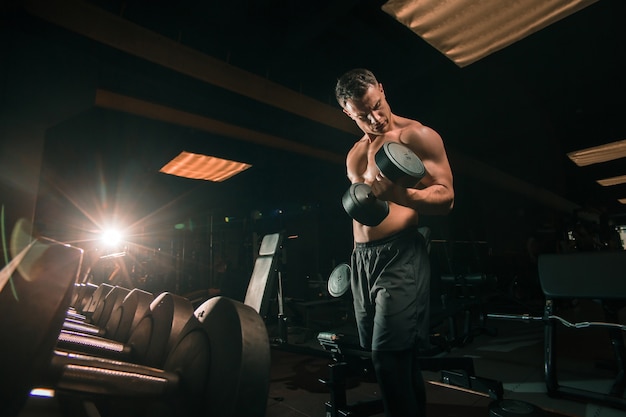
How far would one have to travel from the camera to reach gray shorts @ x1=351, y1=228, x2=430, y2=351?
1364mm

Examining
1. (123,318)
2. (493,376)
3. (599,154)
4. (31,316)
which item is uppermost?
(599,154)

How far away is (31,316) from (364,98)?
1.48m

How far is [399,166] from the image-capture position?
49.1 inches

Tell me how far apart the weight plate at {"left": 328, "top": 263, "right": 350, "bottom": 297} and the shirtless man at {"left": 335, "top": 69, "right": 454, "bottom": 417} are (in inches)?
11.2

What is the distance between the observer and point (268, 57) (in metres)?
3.78

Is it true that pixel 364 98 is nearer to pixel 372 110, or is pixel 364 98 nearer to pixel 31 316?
pixel 372 110

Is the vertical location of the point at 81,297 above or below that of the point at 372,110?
below

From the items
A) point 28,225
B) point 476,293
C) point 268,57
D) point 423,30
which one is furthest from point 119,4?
point 476,293

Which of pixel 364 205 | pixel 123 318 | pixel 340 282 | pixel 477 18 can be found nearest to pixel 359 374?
pixel 340 282

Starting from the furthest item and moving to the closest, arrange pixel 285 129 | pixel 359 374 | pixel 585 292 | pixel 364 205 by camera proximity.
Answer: pixel 285 129
pixel 585 292
pixel 359 374
pixel 364 205

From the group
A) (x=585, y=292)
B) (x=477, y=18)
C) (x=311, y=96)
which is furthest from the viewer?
(x=311, y=96)

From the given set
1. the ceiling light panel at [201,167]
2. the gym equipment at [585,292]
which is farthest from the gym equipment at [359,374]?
the ceiling light panel at [201,167]

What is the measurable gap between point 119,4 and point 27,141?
1.64 m

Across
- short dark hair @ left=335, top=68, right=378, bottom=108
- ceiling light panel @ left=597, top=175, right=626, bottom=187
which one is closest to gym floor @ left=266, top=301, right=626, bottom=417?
short dark hair @ left=335, top=68, right=378, bottom=108
